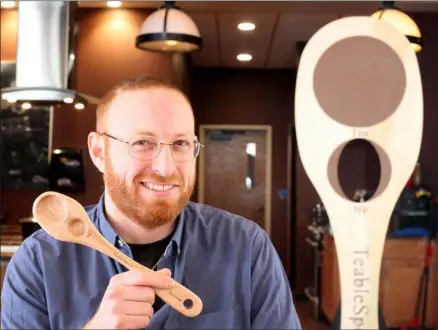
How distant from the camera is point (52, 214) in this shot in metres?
0.53

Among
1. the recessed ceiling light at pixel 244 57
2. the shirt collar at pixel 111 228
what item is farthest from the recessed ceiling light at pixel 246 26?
the shirt collar at pixel 111 228

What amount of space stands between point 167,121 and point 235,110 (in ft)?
4.99

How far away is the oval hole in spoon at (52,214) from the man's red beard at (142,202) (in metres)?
0.07

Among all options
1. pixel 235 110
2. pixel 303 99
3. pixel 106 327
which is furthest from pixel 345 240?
pixel 235 110

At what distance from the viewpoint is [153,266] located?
0.66 m

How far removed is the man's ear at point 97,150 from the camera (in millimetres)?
623

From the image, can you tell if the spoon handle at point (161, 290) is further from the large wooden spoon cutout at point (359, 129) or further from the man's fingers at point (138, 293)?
the large wooden spoon cutout at point (359, 129)

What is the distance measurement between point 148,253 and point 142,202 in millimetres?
99

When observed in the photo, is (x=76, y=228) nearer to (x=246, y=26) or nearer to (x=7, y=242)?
(x=7, y=242)

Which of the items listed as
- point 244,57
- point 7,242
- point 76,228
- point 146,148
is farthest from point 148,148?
point 244,57

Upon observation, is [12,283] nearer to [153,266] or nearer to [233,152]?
[153,266]

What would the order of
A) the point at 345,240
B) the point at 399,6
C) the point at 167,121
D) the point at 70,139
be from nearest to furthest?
the point at 345,240 → the point at 167,121 → the point at 399,6 → the point at 70,139

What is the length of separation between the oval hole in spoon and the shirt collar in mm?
103

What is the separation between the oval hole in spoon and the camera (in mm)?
522
